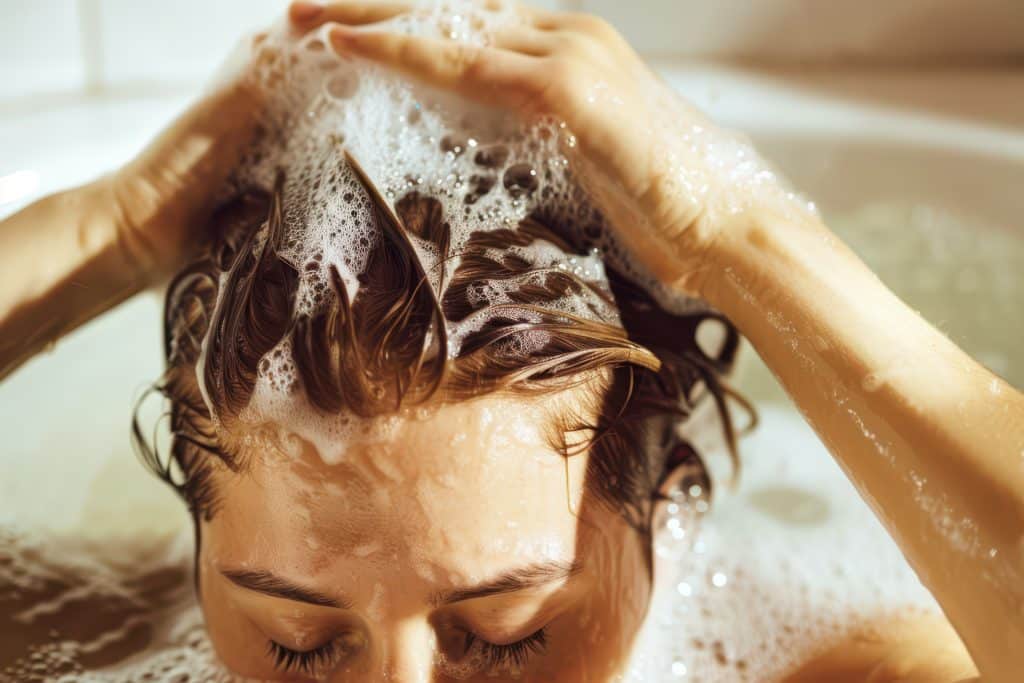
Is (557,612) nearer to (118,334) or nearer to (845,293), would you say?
(845,293)

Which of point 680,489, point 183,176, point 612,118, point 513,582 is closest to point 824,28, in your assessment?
point 680,489

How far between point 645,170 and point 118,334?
837 mm

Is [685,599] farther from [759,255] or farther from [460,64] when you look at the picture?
[460,64]

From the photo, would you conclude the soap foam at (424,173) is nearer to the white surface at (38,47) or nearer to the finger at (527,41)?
the finger at (527,41)

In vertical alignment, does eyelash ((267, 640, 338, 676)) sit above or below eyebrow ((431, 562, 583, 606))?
below

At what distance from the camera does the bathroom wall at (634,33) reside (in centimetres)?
135

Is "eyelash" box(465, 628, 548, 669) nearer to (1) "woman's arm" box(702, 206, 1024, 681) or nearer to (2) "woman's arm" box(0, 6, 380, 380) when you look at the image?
(1) "woman's arm" box(702, 206, 1024, 681)

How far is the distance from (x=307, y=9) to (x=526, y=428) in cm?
40

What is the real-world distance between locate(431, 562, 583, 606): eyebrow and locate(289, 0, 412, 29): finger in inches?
17.3

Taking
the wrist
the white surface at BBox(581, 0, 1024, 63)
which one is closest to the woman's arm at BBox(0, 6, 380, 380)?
the wrist

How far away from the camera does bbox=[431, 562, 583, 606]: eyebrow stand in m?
0.66

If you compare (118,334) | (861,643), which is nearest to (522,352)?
(861,643)

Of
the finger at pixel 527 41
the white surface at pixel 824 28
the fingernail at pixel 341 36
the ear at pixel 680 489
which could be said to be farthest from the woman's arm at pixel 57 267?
the white surface at pixel 824 28

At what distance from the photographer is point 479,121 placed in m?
0.81
